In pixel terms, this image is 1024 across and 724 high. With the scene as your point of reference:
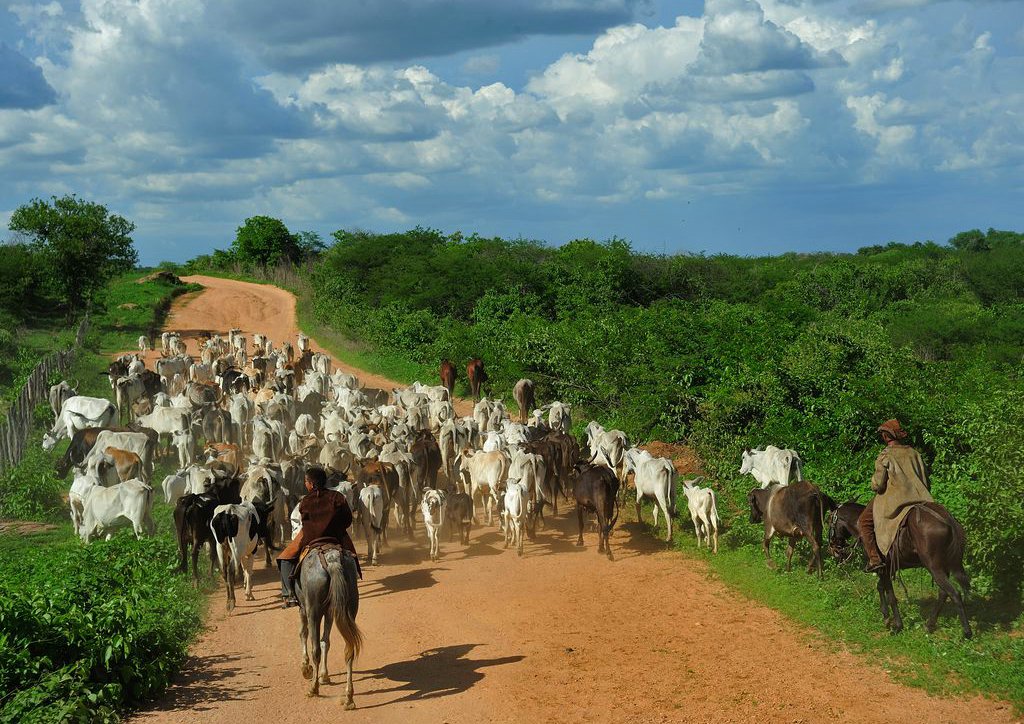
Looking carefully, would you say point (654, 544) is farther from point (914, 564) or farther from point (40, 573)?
point (40, 573)

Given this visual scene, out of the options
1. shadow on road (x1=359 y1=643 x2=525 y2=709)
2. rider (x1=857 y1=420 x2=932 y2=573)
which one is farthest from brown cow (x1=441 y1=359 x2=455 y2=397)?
rider (x1=857 y1=420 x2=932 y2=573)

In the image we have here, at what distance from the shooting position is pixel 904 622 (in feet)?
35.2

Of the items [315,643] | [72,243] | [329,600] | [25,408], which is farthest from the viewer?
[72,243]

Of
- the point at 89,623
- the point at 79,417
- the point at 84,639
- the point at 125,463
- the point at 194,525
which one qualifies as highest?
the point at 79,417

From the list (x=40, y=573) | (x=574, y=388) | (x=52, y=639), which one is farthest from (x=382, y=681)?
(x=574, y=388)

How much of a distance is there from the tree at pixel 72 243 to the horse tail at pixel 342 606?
3393 centimetres

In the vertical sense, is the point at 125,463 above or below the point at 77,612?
above

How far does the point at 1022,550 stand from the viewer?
10.7m

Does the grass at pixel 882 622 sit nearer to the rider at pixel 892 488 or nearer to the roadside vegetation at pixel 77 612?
the rider at pixel 892 488

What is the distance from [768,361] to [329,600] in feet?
36.9

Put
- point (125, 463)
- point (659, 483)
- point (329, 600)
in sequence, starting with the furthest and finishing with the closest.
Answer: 1. point (125, 463)
2. point (659, 483)
3. point (329, 600)

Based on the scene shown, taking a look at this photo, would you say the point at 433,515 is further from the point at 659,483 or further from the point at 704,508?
the point at 704,508

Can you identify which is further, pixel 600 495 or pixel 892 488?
pixel 600 495

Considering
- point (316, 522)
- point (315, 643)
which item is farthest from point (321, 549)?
point (315, 643)
